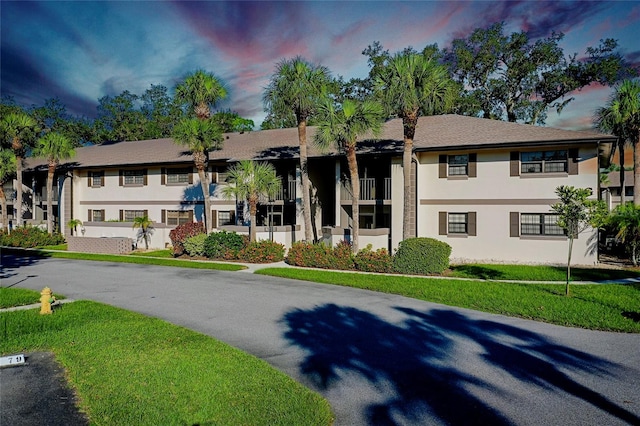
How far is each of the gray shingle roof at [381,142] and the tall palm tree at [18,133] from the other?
336cm

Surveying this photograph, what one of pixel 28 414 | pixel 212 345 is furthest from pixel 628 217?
pixel 28 414

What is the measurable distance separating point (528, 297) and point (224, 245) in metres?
15.4

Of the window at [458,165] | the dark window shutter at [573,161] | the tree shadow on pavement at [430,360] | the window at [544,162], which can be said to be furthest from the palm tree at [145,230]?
the dark window shutter at [573,161]

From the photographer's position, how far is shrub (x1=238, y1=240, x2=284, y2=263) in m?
21.7

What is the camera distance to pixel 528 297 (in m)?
12.8

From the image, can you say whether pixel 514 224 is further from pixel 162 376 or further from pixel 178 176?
pixel 178 176

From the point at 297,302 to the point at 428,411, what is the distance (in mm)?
7134

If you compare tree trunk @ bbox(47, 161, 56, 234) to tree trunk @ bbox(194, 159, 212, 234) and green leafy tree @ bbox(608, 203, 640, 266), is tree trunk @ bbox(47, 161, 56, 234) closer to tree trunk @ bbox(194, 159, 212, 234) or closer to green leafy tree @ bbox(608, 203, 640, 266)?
tree trunk @ bbox(194, 159, 212, 234)

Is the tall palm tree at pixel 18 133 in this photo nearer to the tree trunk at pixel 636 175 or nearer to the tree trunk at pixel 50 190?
the tree trunk at pixel 50 190

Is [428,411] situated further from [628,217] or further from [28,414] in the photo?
[628,217]

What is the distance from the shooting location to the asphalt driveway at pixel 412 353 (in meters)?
5.84

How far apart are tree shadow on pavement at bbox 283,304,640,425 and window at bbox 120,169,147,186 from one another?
2365 centimetres

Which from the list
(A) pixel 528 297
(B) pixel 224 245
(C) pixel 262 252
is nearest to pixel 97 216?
(B) pixel 224 245

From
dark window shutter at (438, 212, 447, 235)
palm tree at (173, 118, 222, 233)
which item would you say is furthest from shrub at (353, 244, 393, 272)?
palm tree at (173, 118, 222, 233)
